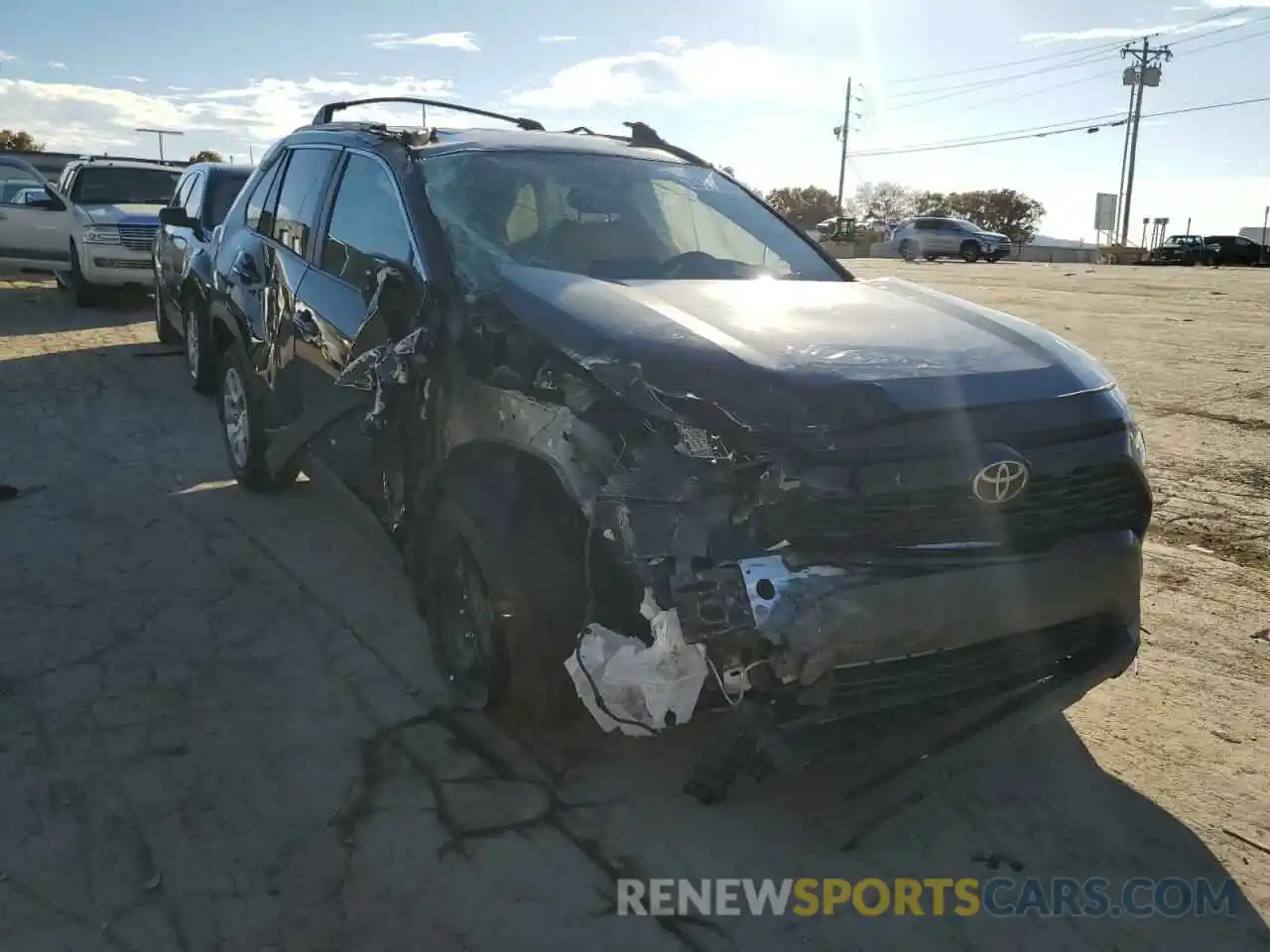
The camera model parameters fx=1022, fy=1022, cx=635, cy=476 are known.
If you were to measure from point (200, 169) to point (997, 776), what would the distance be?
9.56 metres

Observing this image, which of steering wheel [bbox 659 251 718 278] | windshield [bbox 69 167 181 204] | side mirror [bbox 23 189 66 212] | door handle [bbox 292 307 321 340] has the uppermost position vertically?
windshield [bbox 69 167 181 204]

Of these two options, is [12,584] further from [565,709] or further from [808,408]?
[808,408]

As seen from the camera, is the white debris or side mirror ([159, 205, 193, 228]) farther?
side mirror ([159, 205, 193, 228])

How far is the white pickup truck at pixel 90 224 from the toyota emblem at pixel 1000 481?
40.4 ft

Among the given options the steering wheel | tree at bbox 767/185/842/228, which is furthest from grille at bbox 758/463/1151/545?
tree at bbox 767/185/842/228

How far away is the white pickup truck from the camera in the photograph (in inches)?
520

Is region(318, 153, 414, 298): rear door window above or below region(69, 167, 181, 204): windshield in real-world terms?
below

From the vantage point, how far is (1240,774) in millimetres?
3250

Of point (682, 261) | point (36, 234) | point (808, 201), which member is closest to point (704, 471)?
point (682, 261)

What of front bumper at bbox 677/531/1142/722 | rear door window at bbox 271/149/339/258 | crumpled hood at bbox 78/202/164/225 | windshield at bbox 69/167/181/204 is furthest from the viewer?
windshield at bbox 69/167/181/204

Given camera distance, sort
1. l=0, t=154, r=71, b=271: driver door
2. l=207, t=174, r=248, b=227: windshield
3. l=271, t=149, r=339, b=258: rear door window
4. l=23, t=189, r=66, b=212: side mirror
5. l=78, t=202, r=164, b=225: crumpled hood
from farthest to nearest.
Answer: l=0, t=154, r=71, b=271: driver door, l=23, t=189, r=66, b=212: side mirror, l=78, t=202, r=164, b=225: crumpled hood, l=207, t=174, r=248, b=227: windshield, l=271, t=149, r=339, b=258: rear door window

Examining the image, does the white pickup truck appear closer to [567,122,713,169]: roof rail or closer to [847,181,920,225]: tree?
[567,122,713,169]: roof rail

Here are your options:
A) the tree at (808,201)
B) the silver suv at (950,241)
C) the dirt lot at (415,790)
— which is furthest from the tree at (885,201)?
the dirt lot at (415,790)

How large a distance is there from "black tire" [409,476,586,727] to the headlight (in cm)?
1191
